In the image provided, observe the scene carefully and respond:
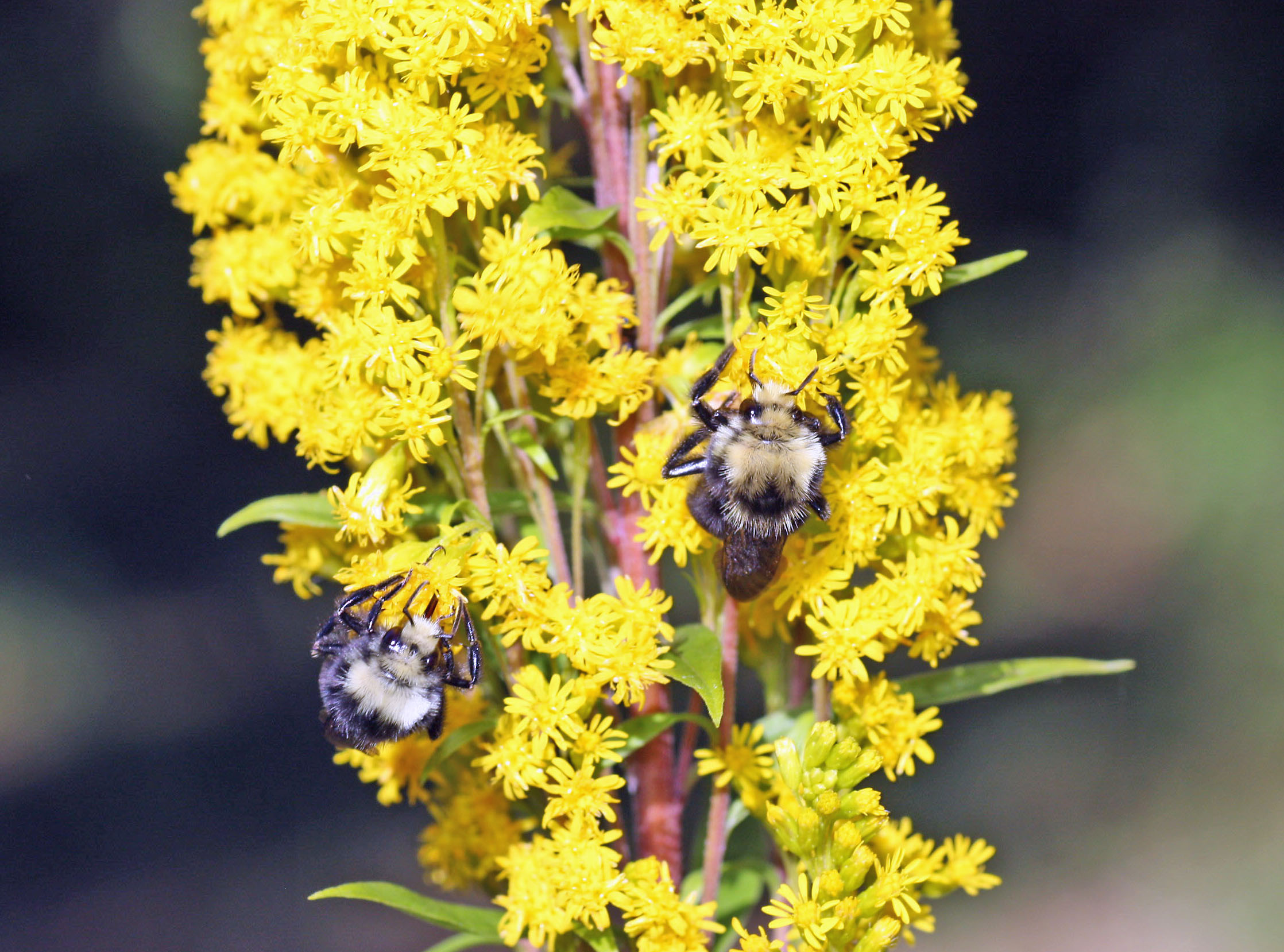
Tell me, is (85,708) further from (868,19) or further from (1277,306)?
(1277,306)

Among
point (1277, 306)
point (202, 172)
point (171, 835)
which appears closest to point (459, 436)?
point (202, 172)

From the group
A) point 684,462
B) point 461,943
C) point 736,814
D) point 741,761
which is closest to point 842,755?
point 741,761

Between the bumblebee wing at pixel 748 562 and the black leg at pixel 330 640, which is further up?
the bumblebee wing at pixel 748 562

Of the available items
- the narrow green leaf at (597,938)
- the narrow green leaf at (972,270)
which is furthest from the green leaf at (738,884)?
the narrow green leaf at (972,270)

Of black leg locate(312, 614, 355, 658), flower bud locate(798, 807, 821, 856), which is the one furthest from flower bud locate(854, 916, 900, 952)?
black leg locate(312, 614, 355, 658)

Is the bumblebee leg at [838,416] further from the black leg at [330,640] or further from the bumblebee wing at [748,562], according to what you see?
the black leg at [330,640]

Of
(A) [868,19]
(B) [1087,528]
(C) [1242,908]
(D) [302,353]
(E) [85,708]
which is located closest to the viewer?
(A) [868,19]

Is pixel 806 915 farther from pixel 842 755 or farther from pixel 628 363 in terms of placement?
pixel 628 363
